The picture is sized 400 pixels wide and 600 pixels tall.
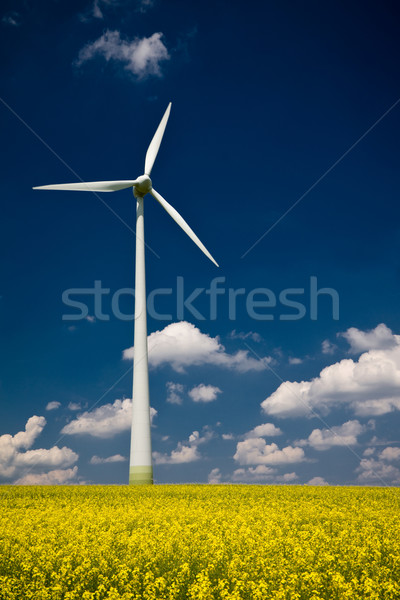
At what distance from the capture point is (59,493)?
32.0 metres

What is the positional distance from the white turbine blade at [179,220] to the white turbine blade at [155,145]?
9.72ft

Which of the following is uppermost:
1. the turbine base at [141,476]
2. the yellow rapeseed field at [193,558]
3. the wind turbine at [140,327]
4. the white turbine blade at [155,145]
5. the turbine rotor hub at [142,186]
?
the white turbine blade at [155,145]

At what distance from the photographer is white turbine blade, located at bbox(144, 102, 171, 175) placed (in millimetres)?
48353

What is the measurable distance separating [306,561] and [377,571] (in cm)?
168

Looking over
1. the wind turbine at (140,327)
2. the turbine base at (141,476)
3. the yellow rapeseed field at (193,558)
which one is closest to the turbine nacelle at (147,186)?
the wind turbine at (140,327)

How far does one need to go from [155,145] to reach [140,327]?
18744 millimetres

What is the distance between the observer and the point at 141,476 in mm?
38469

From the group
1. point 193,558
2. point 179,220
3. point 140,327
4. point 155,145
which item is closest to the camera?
point 193,558

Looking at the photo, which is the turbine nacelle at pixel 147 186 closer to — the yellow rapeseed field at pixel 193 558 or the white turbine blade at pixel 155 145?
the white turbine blade at pixel 155 145

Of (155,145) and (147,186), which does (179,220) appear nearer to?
(147,186)

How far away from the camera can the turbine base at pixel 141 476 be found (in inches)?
1512

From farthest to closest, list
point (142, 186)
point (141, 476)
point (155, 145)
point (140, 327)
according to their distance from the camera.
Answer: point (155, 145)
point (142, 186)
point (140, 327)
point (141, 476)

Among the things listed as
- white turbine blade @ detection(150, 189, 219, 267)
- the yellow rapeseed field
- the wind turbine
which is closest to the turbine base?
the wind turbine

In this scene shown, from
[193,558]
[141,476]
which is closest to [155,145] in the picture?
[141,476]
